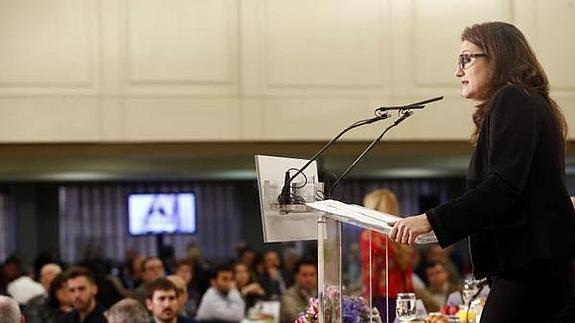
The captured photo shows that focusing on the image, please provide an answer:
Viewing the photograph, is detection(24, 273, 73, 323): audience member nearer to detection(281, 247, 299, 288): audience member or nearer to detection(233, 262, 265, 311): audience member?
detection(233, 262, 265, 311): audience member

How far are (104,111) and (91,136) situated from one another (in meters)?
0.16

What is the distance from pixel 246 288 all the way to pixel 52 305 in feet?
7.42

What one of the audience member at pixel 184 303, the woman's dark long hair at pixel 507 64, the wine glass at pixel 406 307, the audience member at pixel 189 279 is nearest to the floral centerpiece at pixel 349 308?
the wine glass at pixel 406 307

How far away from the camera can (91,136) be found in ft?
19.6

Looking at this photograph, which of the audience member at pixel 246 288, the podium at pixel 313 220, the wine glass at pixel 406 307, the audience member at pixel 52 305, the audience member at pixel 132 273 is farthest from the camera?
the audience member at pixel 132 273

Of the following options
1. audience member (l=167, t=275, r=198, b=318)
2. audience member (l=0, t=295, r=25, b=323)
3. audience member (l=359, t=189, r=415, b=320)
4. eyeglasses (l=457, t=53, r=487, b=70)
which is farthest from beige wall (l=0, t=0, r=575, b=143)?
eyeglasses (l=457, t=53, r=487, b=70)

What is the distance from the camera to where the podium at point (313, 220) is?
2.82 meters

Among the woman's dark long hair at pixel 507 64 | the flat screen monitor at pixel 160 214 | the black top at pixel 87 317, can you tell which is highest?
the woman's dark long hair at pixel 507 64

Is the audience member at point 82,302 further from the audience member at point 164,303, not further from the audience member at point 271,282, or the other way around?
the audience member at point 271,282

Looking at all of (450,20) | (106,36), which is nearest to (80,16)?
(106,36)

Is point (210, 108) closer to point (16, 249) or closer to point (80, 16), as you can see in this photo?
point (80, 16)

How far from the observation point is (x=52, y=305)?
22.2ft

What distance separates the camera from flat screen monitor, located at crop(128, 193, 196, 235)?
12.9 meters

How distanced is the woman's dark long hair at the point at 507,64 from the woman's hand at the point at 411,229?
1.01 ft
